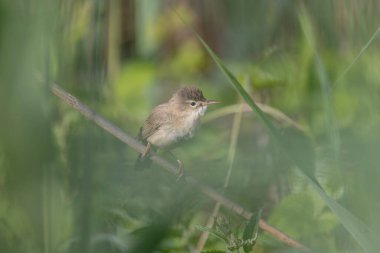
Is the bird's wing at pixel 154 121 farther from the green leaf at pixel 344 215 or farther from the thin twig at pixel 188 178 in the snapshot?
the green leaf at pixel 344 215

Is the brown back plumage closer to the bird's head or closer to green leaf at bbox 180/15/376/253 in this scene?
the bird's head

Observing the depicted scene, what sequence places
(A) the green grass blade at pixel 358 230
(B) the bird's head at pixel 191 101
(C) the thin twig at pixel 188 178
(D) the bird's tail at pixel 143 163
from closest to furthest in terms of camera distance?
(A) the green grass blade at pixel 358 230 < (C) the thin twig at pixel 188 178 < (D) the bird's tail at pixel 143 163 < (B) the bird's head at pixel 191 101

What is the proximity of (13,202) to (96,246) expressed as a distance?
12cm

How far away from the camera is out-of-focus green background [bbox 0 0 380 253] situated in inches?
31.9

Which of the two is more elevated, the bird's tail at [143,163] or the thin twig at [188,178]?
the bird's tail at [143,163]

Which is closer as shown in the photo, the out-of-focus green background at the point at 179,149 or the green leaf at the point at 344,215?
the out-of-focus green background at the point at 179,149

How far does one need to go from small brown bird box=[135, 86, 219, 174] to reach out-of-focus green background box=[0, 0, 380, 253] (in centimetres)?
6

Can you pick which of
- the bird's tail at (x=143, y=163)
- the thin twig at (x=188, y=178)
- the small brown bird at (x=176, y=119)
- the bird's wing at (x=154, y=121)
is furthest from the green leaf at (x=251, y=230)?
the bird's wing at (x=154, y=121)

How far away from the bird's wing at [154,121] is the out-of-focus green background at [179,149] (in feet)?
0.46

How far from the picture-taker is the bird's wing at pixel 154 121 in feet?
8.09

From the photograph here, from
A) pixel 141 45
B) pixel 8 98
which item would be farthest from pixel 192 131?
pixel 141 45

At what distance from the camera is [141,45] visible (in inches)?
183

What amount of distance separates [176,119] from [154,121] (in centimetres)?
7

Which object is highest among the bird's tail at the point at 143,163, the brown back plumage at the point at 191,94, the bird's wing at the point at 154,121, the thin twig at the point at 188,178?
the brown back plumage at the point at 191,94
